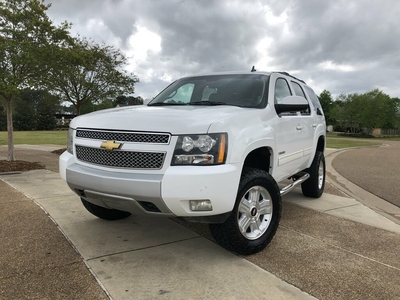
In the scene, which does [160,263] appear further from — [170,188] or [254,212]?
[254,212]

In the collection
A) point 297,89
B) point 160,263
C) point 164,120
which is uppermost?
point 297,89

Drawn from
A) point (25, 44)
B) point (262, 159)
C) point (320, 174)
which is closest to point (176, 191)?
point (262, 159)

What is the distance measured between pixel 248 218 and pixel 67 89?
22938 mm

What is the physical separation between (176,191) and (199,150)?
0.40 meters

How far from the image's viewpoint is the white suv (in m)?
A: 2.87

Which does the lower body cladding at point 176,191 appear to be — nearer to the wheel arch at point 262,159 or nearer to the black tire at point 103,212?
the wheel arch at point 262,159

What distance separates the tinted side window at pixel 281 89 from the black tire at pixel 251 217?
1.31 meters

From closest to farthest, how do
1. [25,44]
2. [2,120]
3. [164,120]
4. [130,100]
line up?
[164,120] < [25,44] < [130,100] < [2,120]

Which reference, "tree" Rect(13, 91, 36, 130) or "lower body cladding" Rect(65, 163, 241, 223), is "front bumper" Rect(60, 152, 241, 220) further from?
"tree" Rect(13, 91, 36, 130)

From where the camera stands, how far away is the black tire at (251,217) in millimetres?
3215

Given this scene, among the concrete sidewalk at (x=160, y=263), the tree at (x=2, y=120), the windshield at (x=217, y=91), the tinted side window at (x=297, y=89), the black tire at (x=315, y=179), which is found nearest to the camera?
the concrete sidewalk at (x=160, y=263)

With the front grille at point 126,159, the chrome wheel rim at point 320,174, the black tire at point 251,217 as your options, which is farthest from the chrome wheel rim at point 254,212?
the chrome wheel rim at point 320,174

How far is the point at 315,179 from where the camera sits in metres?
5.99

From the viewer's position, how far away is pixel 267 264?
10.6 ft
